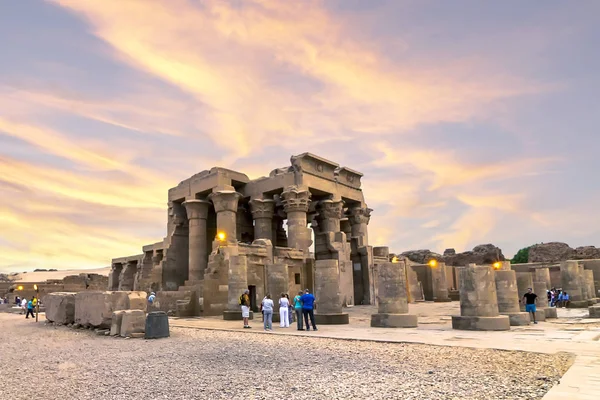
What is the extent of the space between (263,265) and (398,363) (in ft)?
51.5

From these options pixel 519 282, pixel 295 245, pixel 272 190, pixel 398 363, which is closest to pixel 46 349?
pixel 398 363

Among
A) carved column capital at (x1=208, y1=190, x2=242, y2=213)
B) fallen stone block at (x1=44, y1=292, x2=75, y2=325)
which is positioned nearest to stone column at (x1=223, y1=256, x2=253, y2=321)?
fallen stone block at (x1=44, y1=292, x2=75, y2=325)

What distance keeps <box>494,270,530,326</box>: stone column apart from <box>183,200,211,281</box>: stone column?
19429 mm

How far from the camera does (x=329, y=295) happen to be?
53.1 ft

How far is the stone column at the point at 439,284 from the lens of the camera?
102 ft

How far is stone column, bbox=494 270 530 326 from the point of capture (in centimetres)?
1362

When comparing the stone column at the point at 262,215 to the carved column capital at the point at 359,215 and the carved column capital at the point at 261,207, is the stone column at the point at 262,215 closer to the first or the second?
the carved column capital at the point at 261,207

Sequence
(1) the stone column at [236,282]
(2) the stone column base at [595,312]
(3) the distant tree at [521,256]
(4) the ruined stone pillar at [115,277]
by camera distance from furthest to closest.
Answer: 1. (3) the distant tree at [521,256]
2. (4) the ruined stone pillar at [115,277]
3. (1) the stone column at [236,282]
4. (2) the stone column base at [595,312]

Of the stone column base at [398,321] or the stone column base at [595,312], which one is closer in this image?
the stone column base at [398,321]

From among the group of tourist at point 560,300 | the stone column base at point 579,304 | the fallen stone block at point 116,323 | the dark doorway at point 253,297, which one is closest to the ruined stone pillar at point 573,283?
the stone column base at point 579,304

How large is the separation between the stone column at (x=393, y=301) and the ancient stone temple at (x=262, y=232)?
895 centimetres

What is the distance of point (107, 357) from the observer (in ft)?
29.9

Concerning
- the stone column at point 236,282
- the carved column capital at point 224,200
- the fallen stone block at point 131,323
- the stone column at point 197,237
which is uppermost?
the carved column capital at point 224,200

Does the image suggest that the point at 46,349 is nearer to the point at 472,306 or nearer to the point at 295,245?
the point at 472,306
